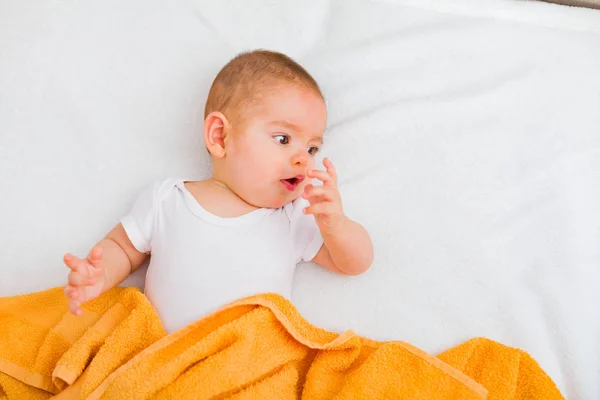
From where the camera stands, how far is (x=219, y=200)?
114 cm

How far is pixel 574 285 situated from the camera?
1.08m

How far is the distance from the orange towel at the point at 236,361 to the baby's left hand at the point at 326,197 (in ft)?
0.57

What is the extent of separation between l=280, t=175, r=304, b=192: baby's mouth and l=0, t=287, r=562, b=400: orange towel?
0.73 ft

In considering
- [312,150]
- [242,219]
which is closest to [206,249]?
[242,219]

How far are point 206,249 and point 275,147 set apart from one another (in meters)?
0.23

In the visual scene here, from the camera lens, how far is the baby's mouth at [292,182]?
3.65ft

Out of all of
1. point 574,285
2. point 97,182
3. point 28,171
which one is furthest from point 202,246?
point 574,285

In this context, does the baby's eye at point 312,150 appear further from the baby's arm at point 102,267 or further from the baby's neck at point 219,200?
the baby's arm at point 102,267

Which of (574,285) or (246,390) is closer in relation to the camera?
(246,390)

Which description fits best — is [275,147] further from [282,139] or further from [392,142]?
[392,142]

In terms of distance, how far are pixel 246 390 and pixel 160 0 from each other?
95 cm

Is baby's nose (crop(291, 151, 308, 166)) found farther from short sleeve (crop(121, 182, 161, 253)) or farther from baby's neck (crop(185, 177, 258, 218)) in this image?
short sleeve (crop(121, 182, 161, 253))

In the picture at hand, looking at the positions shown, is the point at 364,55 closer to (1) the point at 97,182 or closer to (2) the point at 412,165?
(2) the point at 412,165

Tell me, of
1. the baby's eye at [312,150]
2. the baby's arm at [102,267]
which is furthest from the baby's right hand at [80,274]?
the baby's eye at [312,150]
